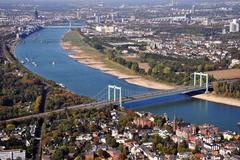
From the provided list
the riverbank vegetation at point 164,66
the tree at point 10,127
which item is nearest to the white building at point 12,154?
the tree at point 10,127

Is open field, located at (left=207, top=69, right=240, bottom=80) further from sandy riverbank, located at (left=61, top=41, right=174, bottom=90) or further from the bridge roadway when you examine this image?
the bridge roadway

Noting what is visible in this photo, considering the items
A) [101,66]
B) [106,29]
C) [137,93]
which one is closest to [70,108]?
[137,93]

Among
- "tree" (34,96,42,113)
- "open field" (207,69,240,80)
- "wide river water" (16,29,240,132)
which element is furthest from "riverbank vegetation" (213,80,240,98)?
"tree" (34,96,42,113)

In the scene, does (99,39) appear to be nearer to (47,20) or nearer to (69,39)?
(69,39)

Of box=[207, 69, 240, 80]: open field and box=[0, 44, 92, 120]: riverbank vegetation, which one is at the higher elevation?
box=[0, 44, 92, 120]: riverbank vegetation

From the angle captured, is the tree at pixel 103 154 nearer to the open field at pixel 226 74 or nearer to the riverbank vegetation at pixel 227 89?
the riverbank vegetation at pixel 227 89

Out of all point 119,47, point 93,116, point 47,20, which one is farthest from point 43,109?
point 47,20
